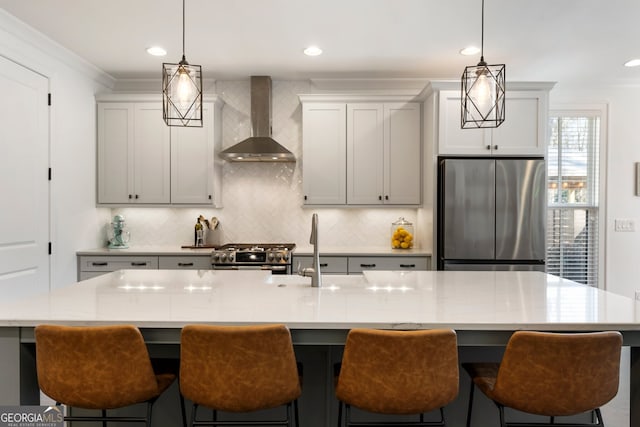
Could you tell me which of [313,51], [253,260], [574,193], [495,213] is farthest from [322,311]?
[574,193]

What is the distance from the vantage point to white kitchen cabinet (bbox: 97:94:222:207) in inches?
172

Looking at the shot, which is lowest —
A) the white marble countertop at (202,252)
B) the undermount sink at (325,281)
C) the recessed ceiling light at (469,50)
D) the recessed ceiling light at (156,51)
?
the white marble countertop at (202,252)

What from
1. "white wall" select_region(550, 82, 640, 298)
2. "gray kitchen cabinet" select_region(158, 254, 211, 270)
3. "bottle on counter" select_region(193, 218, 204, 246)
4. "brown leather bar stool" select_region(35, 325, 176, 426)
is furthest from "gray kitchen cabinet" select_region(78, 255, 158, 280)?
"white wall" select_region(550, 82, 640, 298)

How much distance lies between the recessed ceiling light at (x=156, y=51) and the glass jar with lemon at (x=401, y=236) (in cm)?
269

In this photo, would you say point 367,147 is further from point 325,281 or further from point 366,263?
point 325,281

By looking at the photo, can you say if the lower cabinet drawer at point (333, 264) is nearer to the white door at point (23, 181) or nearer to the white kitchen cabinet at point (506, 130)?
the white kitchen cabinet at point (506, 130)

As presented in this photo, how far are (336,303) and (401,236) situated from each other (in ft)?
8.63

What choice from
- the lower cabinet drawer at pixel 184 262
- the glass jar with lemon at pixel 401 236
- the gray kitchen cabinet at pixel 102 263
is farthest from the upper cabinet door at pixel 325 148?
the gray kitchen cabinet at pixel 102 263

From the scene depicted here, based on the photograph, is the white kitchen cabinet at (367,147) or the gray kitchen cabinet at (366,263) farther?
the white kitchen cabinet at (367,147)

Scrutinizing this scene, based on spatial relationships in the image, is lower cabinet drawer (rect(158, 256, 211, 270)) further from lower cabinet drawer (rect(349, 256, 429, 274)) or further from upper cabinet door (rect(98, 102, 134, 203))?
lower cabinet drawer (rect(349, 256, 429, 274))

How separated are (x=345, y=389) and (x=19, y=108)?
324cm

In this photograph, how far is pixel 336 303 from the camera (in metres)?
1.91

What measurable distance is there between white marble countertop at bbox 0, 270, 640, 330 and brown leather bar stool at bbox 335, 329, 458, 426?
0.13m

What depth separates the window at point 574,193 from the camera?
479 centimetres
